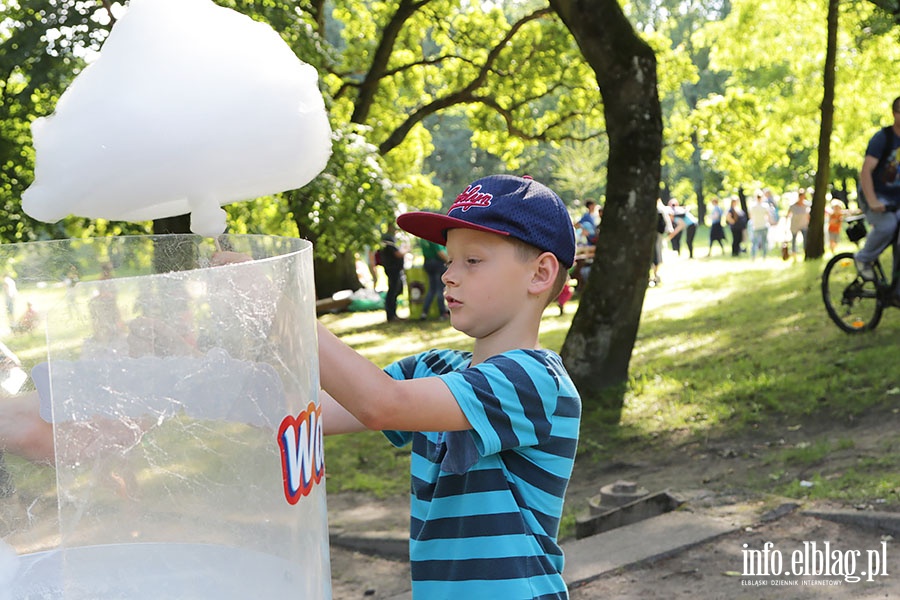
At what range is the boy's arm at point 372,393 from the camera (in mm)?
1798

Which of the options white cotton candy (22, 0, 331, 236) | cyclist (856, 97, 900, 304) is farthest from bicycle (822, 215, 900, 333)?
white cotton candy (22, 0, 331, 236)

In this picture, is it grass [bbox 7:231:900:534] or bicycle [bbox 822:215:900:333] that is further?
bicycle [bbox 822:215:900:333]

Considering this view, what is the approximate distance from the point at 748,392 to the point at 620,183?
171cm

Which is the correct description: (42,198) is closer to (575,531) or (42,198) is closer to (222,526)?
(222,526)

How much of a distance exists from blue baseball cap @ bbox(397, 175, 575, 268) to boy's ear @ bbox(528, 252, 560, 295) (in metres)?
0.02

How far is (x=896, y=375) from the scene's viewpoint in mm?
7121

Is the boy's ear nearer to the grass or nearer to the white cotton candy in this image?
the white cotton candy

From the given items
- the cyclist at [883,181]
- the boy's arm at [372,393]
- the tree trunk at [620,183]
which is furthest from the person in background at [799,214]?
the boy's arm at [372,393]

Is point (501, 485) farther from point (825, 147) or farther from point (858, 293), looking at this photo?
point (825, 147)

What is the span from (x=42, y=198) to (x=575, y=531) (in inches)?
156

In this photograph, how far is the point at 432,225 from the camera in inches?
86.8

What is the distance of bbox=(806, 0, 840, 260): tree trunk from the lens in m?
16.6

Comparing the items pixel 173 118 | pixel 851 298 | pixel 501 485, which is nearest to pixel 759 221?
pixel 851 298

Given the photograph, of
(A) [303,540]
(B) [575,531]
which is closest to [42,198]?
(A) [303,540]
